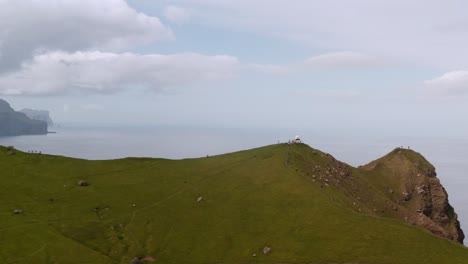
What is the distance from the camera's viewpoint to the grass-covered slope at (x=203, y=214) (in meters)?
73.1

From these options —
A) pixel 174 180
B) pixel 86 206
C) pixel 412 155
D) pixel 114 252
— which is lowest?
pixel 114 252

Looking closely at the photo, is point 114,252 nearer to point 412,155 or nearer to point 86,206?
point 86,206

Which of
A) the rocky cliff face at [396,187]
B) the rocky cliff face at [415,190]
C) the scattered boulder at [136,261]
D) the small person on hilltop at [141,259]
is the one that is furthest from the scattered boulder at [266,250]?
the rocky cliff face at [415,190]

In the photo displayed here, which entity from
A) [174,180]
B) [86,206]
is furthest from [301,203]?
[86,206]

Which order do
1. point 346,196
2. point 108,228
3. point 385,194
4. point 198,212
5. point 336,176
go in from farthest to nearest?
point 385,194 → point 336,176 → point 346,196 → point 198,212 → point 108,228

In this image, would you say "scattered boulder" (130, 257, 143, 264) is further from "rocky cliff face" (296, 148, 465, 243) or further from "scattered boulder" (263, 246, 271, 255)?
"rocky cliff face" (296, 148, 465, 243)

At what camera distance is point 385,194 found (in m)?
131

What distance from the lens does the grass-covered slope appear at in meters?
73.1

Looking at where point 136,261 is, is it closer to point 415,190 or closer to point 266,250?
point 266,250

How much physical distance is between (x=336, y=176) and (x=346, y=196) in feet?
52.2

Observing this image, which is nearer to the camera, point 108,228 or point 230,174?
point 108,228

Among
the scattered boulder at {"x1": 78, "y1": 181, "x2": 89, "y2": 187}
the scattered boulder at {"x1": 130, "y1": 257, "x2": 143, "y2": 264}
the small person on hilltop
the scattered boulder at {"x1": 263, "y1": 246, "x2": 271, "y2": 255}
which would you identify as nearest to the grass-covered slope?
the scattered boulder at {"x1": 263, "y1": 246, "x2": 271, "y2": 255}

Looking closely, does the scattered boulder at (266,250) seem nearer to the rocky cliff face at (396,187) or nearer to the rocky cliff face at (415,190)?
the rocky cliff face at (396,187)

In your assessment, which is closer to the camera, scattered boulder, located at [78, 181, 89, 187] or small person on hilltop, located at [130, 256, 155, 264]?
small person on hilltop, located at [130, 256, 155, 264]
